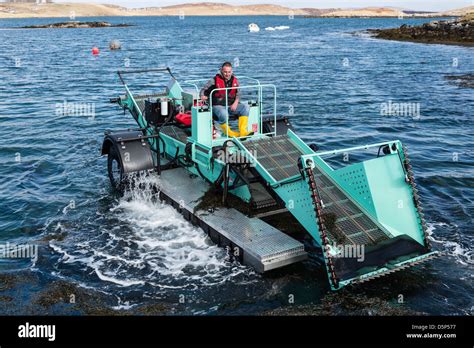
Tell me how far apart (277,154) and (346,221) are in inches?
91.6

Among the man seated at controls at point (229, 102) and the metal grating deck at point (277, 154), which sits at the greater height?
the man seated at controls at point (229, 102)

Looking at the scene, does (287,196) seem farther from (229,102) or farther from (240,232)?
(229,102)

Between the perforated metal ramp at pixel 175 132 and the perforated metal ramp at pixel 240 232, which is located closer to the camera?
the perforated metal ramp at pixel 240 232

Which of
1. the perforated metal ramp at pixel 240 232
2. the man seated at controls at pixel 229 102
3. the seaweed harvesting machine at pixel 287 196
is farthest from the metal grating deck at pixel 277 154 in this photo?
the perforated metal ramp at pixel 240 232

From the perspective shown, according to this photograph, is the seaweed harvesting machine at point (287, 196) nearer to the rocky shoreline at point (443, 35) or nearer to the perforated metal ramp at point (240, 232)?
the perforated metal ramp at point (240, 232)

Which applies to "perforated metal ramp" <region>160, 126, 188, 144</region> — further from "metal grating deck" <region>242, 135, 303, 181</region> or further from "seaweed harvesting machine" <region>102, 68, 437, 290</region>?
"metal grating deck" <region>242, 135, 303, 181</region>

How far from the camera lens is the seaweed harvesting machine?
26.8ft

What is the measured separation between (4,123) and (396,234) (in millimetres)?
17238

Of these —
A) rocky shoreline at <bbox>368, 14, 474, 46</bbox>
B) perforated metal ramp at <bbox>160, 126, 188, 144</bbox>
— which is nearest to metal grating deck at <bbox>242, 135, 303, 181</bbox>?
perforated metal ramp at <bbox>160, 126, 188, 144</bbox>

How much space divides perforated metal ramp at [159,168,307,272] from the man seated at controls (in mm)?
1510

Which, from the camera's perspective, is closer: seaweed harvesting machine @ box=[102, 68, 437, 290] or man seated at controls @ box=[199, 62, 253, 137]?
seaweed harvesting machine @ box=[102, 68, 437, 290]

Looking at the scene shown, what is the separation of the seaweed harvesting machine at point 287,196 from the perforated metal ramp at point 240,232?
0.02 m

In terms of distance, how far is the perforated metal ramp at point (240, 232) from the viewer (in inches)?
331
